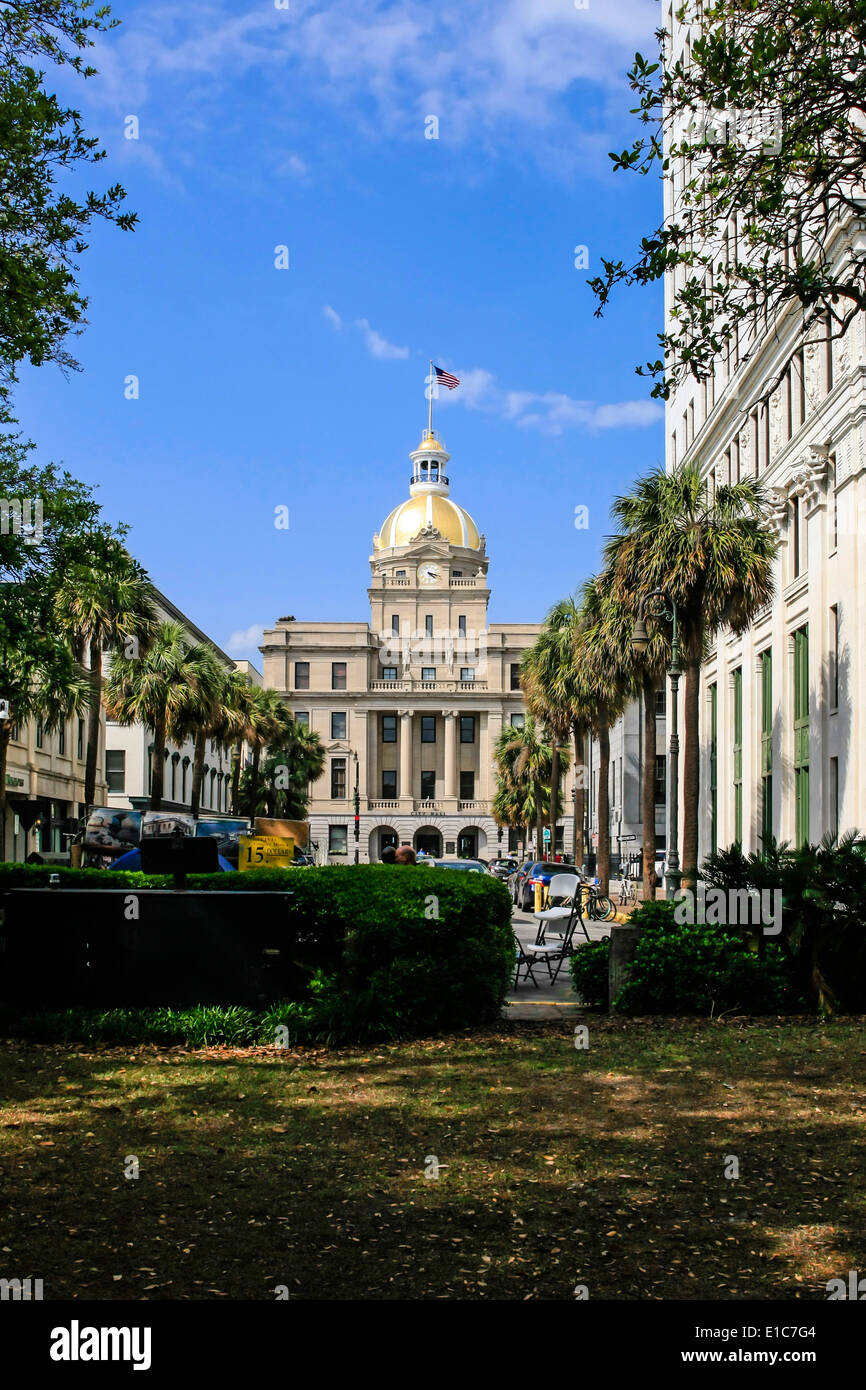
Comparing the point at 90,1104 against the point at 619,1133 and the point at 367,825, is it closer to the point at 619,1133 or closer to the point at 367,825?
the point at 619,1133

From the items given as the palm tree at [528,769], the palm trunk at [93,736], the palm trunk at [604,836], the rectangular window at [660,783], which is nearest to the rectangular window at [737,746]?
the palm trunk at [604,836]

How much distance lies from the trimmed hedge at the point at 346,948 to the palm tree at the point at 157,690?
103 feet

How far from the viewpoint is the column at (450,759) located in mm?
111500

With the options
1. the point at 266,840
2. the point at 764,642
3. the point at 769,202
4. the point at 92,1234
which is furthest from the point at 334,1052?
the point at 764,642

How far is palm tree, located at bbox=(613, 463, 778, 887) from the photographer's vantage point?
27.8 m

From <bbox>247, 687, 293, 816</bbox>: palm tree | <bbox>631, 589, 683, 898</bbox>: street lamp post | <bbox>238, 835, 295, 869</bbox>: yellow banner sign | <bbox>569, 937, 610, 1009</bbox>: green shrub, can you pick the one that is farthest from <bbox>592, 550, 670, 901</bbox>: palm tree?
<bbox>247, 687, 293, 816</bbox>: palm tree

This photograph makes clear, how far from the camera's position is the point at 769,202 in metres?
8.59

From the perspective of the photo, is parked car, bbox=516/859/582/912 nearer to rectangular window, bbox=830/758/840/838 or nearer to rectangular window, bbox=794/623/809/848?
rectangular window, bbox=794/623/809/848

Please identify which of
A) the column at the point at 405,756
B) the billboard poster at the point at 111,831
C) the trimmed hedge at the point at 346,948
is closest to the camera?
the trimmed hedge at the point at 346,948

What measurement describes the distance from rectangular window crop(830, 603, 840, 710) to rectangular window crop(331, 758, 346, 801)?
83.7m

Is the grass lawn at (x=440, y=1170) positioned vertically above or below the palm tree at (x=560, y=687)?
below

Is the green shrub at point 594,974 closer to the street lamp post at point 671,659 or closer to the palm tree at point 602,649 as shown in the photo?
the street lamp post at point 671,659

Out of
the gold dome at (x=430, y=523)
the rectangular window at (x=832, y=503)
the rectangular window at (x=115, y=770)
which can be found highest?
the gold dome at (x=430, y=523)
